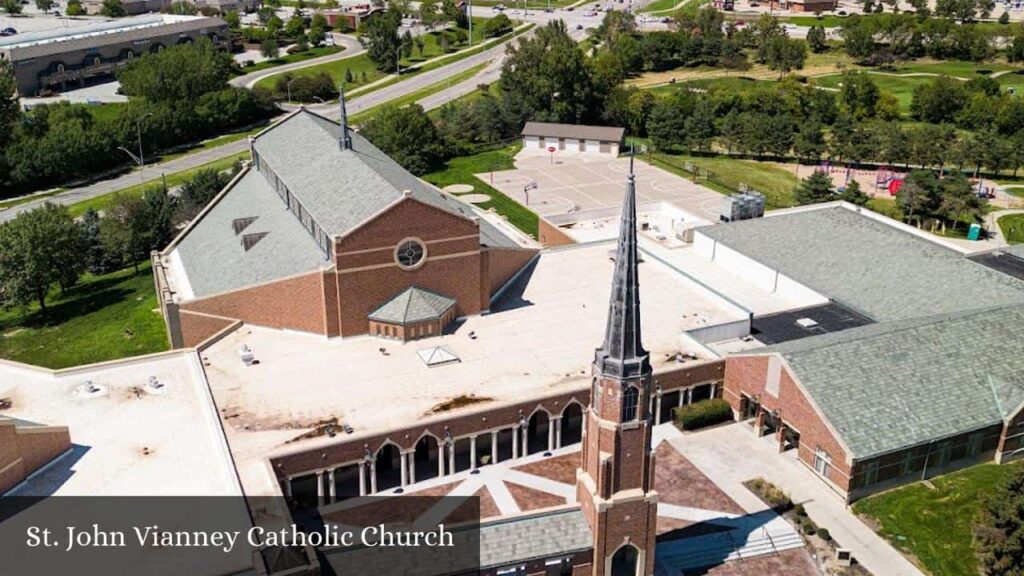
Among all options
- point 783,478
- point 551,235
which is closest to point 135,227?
point 551,235

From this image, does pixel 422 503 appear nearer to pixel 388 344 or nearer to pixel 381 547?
pixel 381 547

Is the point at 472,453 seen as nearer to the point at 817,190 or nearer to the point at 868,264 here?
the point at 868,264

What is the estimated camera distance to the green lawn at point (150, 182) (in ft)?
366

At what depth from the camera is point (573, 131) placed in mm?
128500

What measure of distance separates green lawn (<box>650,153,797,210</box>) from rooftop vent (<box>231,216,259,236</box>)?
2377 inches

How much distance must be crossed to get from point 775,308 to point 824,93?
88.5 m

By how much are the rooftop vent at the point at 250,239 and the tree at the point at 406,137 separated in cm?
5004

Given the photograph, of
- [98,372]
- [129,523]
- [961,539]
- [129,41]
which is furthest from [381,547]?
[129,41]

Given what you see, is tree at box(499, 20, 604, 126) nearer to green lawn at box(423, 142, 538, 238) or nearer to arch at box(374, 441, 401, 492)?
green lawn at box(423, 142, 538, 238)

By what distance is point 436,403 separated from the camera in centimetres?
5441

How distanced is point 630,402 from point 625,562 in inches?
366

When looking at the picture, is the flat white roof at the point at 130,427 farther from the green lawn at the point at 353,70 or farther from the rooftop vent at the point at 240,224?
the green lawn at the point at 353,70

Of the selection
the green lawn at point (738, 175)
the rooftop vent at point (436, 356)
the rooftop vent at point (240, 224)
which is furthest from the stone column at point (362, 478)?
the green lawn at point (738, 175)

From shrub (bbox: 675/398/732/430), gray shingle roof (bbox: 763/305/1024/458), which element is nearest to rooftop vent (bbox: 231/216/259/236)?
shrub (bbox: 675/398/732/430)
